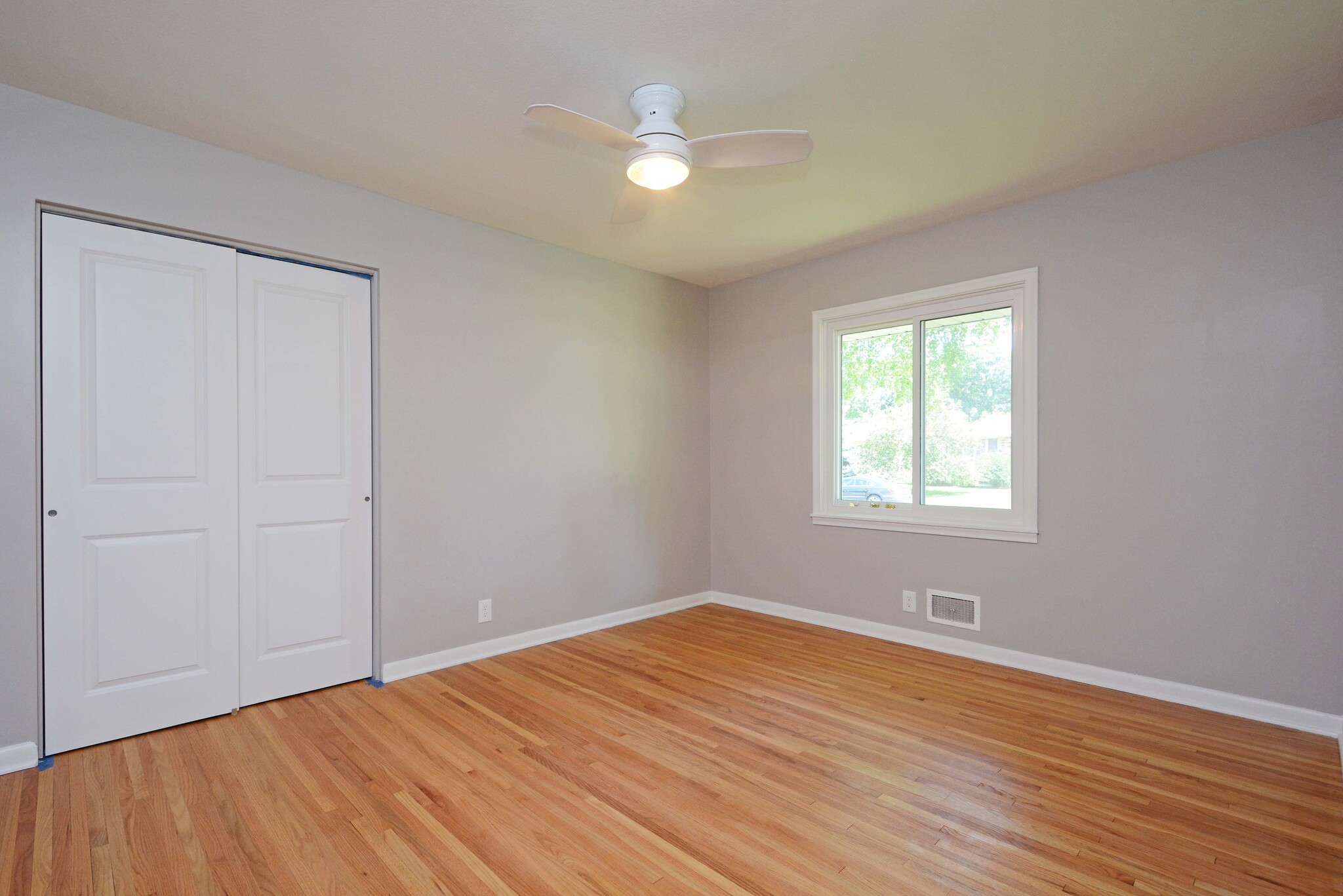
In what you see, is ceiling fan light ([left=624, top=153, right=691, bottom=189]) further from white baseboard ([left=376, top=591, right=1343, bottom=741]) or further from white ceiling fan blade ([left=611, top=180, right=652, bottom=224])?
white baseboard ([left=376, top=591, right=1343, bottom=741])

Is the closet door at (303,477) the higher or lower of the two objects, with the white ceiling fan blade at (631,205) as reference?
lower

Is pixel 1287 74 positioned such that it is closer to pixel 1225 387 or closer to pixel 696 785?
pixel 1225 387

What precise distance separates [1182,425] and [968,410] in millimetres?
1057

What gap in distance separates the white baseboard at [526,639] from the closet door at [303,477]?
204mm

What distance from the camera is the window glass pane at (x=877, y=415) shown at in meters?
4.25

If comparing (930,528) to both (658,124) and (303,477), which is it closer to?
(658,124)

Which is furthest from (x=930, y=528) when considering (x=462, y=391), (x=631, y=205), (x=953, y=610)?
(x=462, y=391)

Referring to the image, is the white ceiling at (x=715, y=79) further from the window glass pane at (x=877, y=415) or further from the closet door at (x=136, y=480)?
the window glass pane at (x=877, y=415)

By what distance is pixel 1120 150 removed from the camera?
3.01m

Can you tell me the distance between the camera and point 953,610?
390 centimetres

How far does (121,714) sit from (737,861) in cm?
269

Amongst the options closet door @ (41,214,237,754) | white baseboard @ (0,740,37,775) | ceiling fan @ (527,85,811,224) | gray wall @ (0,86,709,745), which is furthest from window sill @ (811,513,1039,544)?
white baseboard @ (0,740,37,775)

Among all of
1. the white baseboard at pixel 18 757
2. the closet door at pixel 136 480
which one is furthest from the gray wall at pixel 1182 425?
the white baseboard at pixel 18 757

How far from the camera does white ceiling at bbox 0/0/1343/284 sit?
2.11m
